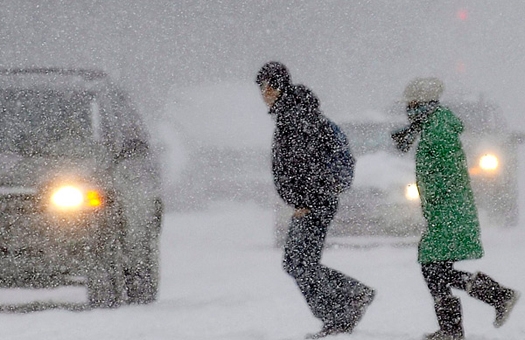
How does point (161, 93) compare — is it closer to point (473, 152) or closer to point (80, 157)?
point (473, 152)

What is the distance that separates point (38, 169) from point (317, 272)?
205 cm

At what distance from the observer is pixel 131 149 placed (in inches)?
308

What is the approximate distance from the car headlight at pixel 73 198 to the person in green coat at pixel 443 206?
210 centimetres

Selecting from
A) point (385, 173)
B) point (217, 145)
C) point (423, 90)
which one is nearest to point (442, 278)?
point (423, 90)

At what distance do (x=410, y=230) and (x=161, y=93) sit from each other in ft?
78.2

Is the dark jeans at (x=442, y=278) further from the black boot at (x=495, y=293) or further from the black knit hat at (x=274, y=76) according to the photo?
the black knit hat at (x=274, y=76)

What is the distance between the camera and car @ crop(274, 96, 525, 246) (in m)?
11.6

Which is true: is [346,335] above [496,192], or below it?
below

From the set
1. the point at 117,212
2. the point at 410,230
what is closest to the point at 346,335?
the point at 117,212

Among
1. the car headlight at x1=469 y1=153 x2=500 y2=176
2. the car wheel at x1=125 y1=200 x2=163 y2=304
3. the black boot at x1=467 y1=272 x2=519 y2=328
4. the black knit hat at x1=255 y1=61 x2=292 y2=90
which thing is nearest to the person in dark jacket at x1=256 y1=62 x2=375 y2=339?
the black knit hat at x1=255 y1=61 x2=292 y2=90

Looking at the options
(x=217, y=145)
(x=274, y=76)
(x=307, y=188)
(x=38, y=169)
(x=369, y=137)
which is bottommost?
(x=307, y=188)

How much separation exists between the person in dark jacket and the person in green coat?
45 centimetres

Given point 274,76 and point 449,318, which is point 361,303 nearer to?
point 449,318

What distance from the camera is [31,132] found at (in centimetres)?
823
